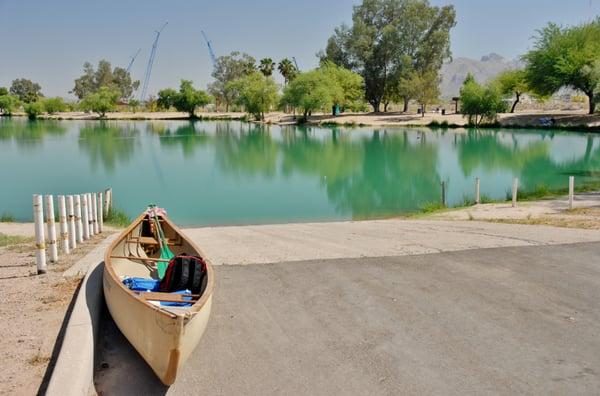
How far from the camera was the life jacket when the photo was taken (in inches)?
253

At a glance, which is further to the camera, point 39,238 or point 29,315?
point 39,238

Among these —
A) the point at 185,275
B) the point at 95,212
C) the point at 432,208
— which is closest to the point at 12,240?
the point at 95,212

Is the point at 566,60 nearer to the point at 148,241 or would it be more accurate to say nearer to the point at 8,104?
the point at 148,241

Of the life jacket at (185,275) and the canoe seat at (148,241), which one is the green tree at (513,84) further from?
the life jacket at (185,275)

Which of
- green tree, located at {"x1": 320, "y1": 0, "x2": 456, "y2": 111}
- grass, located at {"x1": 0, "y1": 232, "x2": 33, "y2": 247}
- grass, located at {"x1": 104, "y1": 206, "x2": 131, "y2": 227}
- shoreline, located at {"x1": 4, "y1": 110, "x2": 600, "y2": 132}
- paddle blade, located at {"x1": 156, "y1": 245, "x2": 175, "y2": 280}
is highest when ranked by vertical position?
green tree, located at {"x1": 320, "y1": 0, "x2": 456, "y2": 111}

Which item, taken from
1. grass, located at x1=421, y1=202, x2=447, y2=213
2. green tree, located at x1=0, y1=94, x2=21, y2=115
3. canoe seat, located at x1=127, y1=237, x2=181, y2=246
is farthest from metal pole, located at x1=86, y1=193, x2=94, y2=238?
green tree, located at x1=0, y1=94, x2=21, y2=115

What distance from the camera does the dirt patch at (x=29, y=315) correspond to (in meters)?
5.08

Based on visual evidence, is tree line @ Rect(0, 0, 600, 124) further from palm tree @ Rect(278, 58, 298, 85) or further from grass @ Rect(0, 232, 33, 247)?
grass @ Rect(0, 232, 33, 247)

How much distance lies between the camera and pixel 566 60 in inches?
2479

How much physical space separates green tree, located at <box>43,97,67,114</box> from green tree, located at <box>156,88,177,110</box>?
23557mm

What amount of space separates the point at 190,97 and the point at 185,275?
351 ft

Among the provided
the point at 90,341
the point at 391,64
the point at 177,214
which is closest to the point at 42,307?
the point at 90,341

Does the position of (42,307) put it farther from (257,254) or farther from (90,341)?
(257,254)

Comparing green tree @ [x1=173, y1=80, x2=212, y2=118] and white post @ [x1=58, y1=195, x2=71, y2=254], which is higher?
green tree @ [x1=173, y1=80, x2=212, y2=118]
